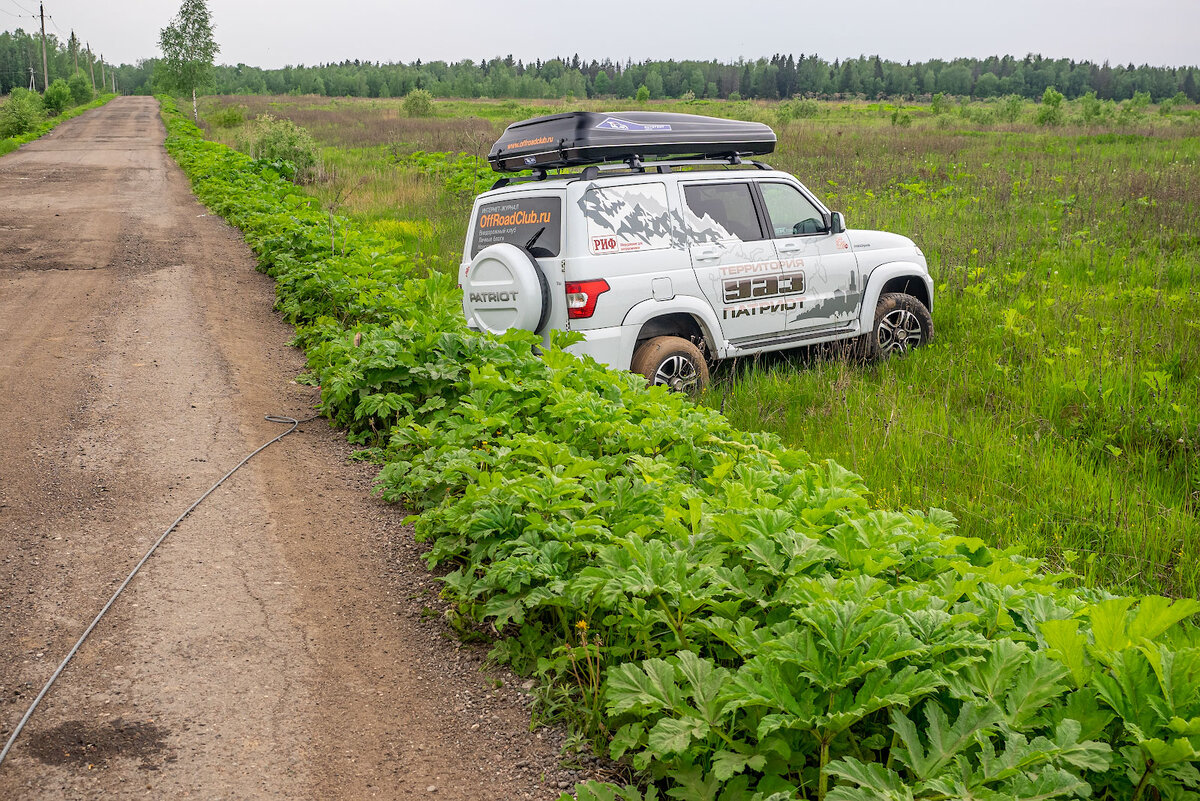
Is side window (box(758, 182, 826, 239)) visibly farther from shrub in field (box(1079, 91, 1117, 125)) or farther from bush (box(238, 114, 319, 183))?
shrub in field (box(1079, 91, 1117, 125))

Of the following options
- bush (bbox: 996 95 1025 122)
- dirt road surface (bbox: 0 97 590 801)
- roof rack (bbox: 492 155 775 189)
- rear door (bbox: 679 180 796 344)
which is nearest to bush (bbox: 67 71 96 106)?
bush (bbox: 996 95 1025 122)

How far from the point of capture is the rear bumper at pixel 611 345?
21.7 feet

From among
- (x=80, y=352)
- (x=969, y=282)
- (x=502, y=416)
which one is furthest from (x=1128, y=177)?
(x=80, y=352)

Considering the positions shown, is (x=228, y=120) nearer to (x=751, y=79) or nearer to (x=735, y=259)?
(x=735, y=259)

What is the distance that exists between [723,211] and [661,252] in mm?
905

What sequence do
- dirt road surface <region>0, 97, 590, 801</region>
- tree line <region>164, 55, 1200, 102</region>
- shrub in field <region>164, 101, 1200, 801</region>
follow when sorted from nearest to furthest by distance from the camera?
shrub in field <region>164, 101, 1200, 801</region>, dirt road surface <region>0, 97, 590, 801</region>, tree line <region>164, 55, 1200, 102</region>

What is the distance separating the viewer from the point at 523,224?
23.1 ft

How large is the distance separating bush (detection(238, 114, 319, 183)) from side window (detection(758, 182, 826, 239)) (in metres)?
16.0

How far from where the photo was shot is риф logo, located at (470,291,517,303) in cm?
677

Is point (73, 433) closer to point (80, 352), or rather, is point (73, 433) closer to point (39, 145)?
point (80, 352)

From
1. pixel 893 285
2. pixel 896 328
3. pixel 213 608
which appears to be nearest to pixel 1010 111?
pixel 893 285

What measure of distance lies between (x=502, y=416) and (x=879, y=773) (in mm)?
3173

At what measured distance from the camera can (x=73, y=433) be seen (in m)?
6.48

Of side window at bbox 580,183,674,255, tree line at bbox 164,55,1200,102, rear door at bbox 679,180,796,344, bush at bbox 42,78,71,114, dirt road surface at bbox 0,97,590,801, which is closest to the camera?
dirt road surface at bbox 0,97,590,801
